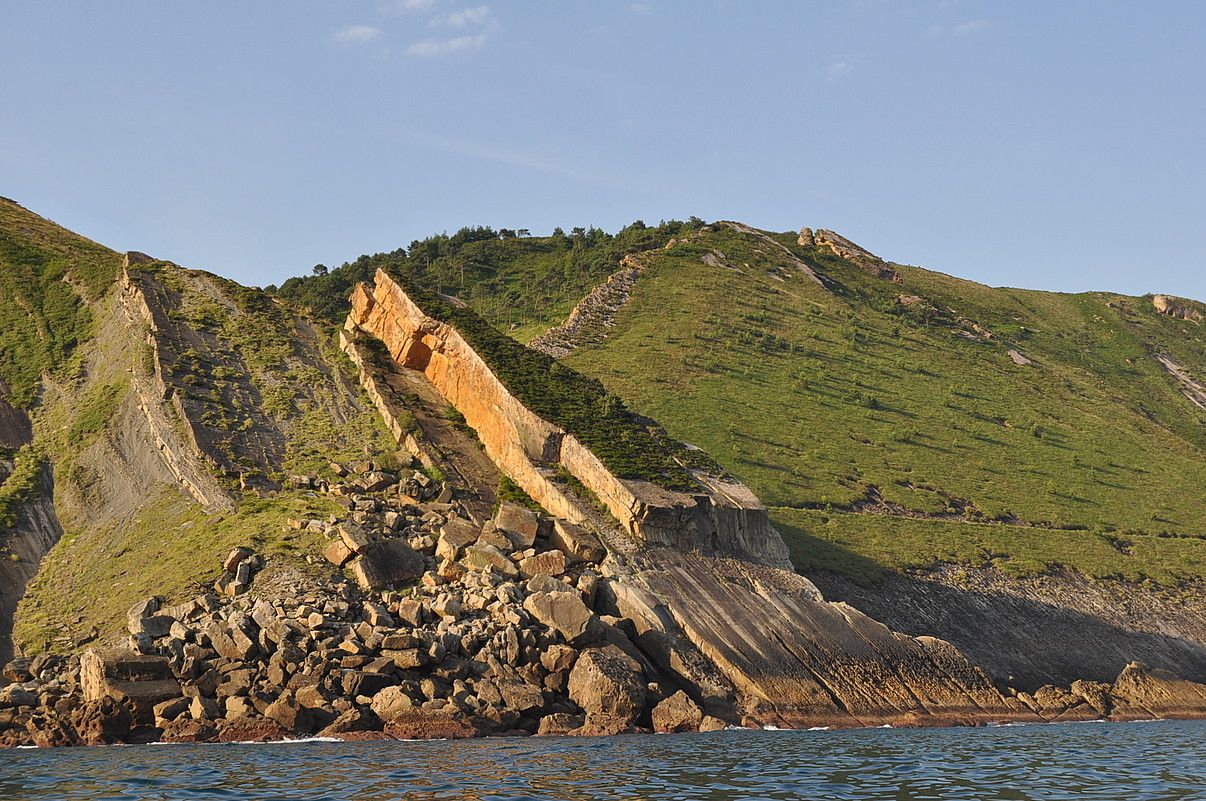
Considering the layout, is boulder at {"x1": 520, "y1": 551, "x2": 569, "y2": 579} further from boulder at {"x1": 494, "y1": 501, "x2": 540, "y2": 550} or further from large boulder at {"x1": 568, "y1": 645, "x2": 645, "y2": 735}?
large boulder at {"x1": 568, "y1": 645, "x2": 645, "y2": 735}

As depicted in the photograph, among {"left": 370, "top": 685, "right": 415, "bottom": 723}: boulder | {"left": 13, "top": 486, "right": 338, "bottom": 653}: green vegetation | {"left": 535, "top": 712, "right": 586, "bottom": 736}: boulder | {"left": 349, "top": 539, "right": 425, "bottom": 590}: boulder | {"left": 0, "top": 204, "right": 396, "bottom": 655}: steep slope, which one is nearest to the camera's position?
{"left": 370, "top": 685, "right": 415, "bottom": 723}: boulder

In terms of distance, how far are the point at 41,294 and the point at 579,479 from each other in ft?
121

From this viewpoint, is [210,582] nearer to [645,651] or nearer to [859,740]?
[645,651]

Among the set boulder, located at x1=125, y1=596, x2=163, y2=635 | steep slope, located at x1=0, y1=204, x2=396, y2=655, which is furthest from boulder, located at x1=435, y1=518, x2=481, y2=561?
boulder, located at x1=125, y1=596, x2=163, y2=635

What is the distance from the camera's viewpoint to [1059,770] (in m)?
27.6

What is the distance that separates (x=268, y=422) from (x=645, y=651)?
2387 cm

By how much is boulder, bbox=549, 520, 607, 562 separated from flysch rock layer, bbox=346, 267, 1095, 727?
2.24ft

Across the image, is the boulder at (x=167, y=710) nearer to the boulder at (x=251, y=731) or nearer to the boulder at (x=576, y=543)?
the boulder at (x=251, y=731)

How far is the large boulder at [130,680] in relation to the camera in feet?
110

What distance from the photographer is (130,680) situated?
111ft

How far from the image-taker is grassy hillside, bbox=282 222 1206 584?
68438 millimetres

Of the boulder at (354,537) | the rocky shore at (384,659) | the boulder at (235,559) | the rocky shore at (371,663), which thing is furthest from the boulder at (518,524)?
the boulder at (235,559)

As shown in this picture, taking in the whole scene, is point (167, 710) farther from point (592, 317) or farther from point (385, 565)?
point (592, 317)

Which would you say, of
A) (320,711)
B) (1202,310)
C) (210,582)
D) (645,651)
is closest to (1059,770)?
(645,651)
